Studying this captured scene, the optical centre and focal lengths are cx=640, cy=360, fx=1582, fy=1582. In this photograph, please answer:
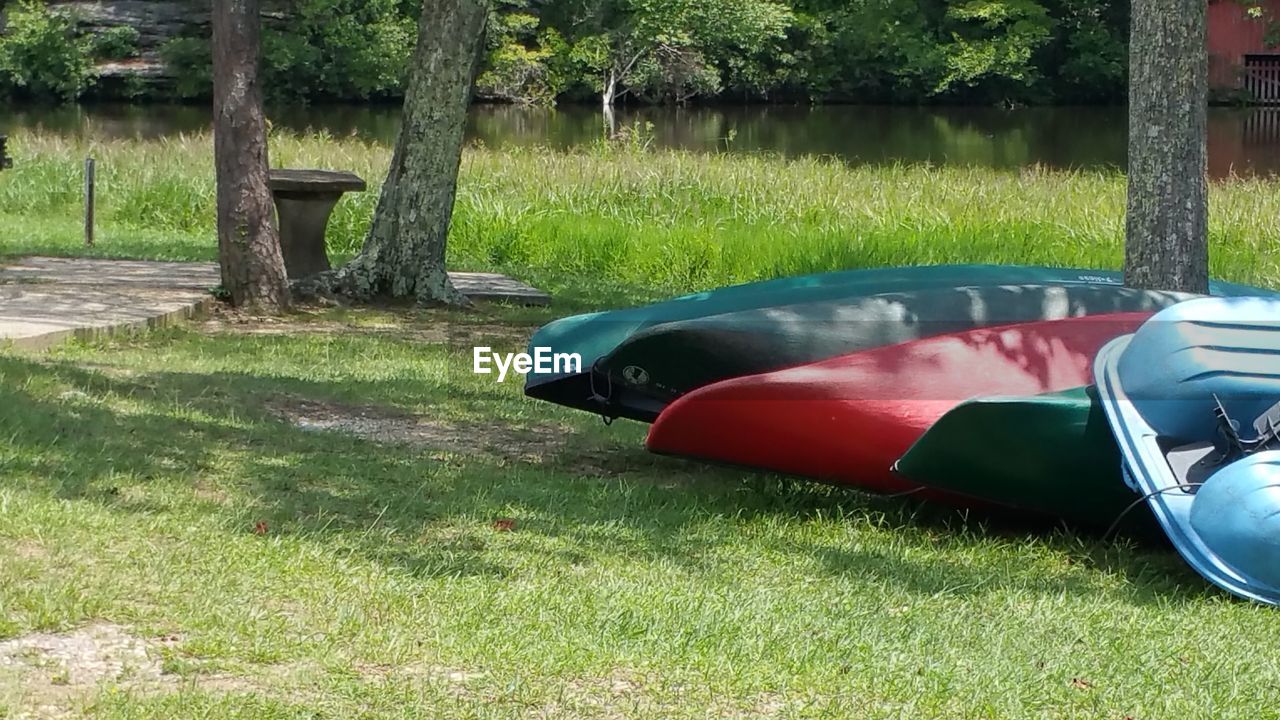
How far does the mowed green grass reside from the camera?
383 cm

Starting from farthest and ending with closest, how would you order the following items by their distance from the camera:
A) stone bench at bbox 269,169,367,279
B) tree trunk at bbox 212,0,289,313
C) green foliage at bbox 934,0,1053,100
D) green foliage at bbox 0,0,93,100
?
green foliage at bbox 934,0,1053,100 → green foliage at bbox 0,0,93,100 → stone bench at bbox 269,169,367,279 → tree trunk at bbox 212,0,289,313

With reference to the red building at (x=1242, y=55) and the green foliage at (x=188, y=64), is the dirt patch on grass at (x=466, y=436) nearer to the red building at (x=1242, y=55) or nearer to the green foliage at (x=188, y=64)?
the green foliage at (x=188, y=64)

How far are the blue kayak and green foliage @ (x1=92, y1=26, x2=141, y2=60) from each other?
48.4 meters

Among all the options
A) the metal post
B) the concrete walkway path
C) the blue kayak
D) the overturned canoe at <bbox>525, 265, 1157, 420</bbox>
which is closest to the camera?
the blue kayak

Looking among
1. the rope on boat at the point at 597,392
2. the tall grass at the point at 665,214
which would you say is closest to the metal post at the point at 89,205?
the tall grass at the point at 665,214

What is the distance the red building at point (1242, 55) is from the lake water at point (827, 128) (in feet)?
7.91

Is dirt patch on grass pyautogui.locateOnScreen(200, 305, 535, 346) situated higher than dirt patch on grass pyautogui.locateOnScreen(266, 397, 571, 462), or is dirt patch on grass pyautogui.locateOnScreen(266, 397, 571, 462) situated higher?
dirt patch on grass pyautogui.locateOnScreen(200, 305, 535, 346)

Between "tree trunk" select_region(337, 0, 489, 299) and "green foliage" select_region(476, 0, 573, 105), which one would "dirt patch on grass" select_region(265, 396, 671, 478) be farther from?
"green foliage" select_region(476, 0, 573, 105)

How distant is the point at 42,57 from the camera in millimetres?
48781

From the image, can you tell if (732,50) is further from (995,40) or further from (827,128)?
(827,128)

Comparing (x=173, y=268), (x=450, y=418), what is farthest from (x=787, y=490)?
(x=173, y=268)

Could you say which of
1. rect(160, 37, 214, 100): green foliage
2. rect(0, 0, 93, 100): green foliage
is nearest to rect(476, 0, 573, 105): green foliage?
rect(160, 37, 214, 100): green foliage

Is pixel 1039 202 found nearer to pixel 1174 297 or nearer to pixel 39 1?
pixel 1174 297

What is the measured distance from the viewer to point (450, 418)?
738 cm
